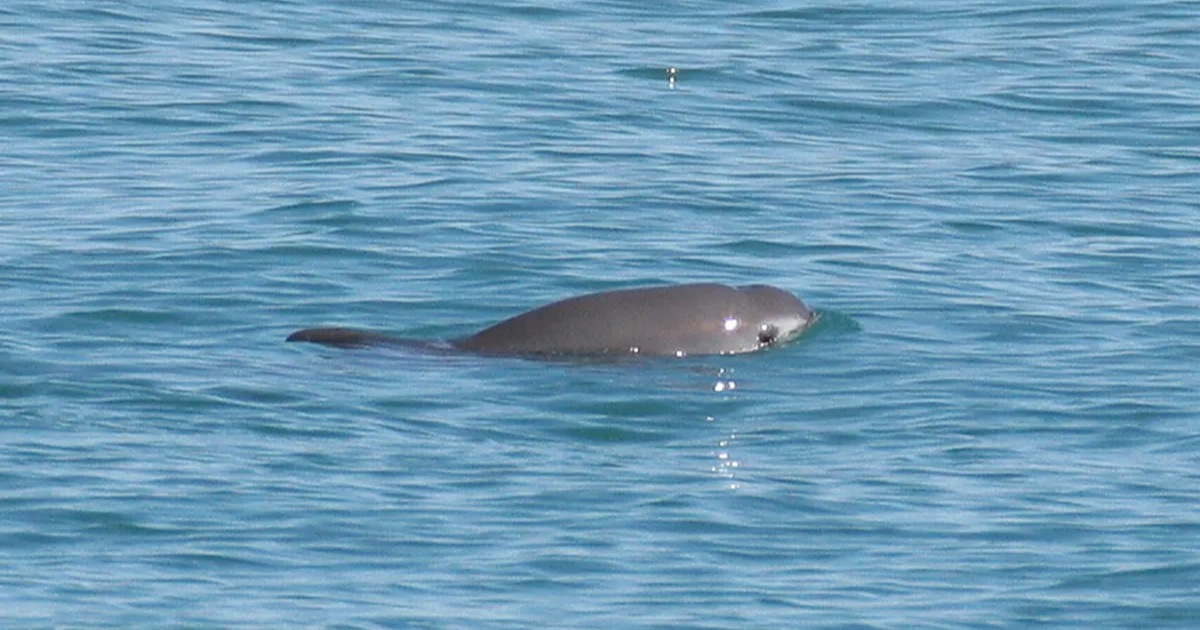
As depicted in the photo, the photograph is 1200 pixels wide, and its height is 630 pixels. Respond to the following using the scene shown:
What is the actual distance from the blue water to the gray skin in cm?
20

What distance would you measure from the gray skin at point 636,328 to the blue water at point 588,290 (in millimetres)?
202

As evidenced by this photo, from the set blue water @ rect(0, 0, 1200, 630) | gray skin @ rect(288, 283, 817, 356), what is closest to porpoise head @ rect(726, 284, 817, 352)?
gray skin @ rect(288, 283, 817, 356)

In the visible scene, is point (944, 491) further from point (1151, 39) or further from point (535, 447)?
point (1151, 39)

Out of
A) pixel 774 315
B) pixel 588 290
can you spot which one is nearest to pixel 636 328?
pixel 774 315

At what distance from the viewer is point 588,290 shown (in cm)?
1706

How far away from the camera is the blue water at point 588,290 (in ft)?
36.2

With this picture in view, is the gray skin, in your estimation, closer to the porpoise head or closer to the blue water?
the porpoise head

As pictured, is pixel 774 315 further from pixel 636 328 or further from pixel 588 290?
pixel 588 290

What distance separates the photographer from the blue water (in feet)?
36.2

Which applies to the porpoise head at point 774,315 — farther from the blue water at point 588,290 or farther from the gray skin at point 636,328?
the blue water at point 588,290

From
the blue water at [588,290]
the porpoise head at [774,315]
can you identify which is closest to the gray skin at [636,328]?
the porpoise head at [774,315]

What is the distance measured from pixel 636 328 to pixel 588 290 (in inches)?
75.7

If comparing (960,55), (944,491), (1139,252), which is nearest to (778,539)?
(944,491)

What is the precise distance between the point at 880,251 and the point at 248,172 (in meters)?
5.11
